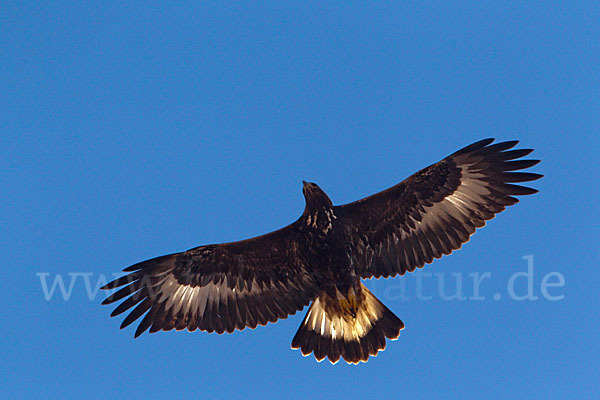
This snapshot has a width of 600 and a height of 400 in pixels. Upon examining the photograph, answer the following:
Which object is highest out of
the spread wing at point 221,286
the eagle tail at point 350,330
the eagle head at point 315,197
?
the eagle head at point 315,197

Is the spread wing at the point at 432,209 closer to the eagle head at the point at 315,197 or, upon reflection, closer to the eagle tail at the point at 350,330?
the eagle head at the point at 315,197

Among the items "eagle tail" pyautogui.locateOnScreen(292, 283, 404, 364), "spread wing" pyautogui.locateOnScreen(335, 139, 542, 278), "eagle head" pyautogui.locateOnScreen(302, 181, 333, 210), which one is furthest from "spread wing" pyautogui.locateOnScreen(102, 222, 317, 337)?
"spread wing" pyautogui.locateOnScreen(335, 139, 542, 278)

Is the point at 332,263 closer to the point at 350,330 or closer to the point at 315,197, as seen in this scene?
the point at 315,197

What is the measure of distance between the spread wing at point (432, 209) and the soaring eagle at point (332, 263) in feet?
0.05

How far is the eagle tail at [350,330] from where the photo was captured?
9.55 metres

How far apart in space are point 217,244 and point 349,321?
2476mm

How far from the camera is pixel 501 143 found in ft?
30.2

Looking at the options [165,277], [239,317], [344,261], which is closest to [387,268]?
[344,261]

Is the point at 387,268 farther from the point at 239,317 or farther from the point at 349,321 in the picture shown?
the point at 239,317

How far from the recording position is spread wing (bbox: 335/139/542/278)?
9.33 metres

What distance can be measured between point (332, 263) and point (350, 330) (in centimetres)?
118

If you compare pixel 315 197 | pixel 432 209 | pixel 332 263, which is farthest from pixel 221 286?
pixel 432 209

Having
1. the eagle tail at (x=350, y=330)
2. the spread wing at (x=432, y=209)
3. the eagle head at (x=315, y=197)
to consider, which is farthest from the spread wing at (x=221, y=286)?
the spread wing at (x=432, y=209)

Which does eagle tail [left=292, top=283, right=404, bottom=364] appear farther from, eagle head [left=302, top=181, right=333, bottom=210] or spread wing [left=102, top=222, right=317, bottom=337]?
eagle head [left=302, top=181, right=333, bottom=210]
